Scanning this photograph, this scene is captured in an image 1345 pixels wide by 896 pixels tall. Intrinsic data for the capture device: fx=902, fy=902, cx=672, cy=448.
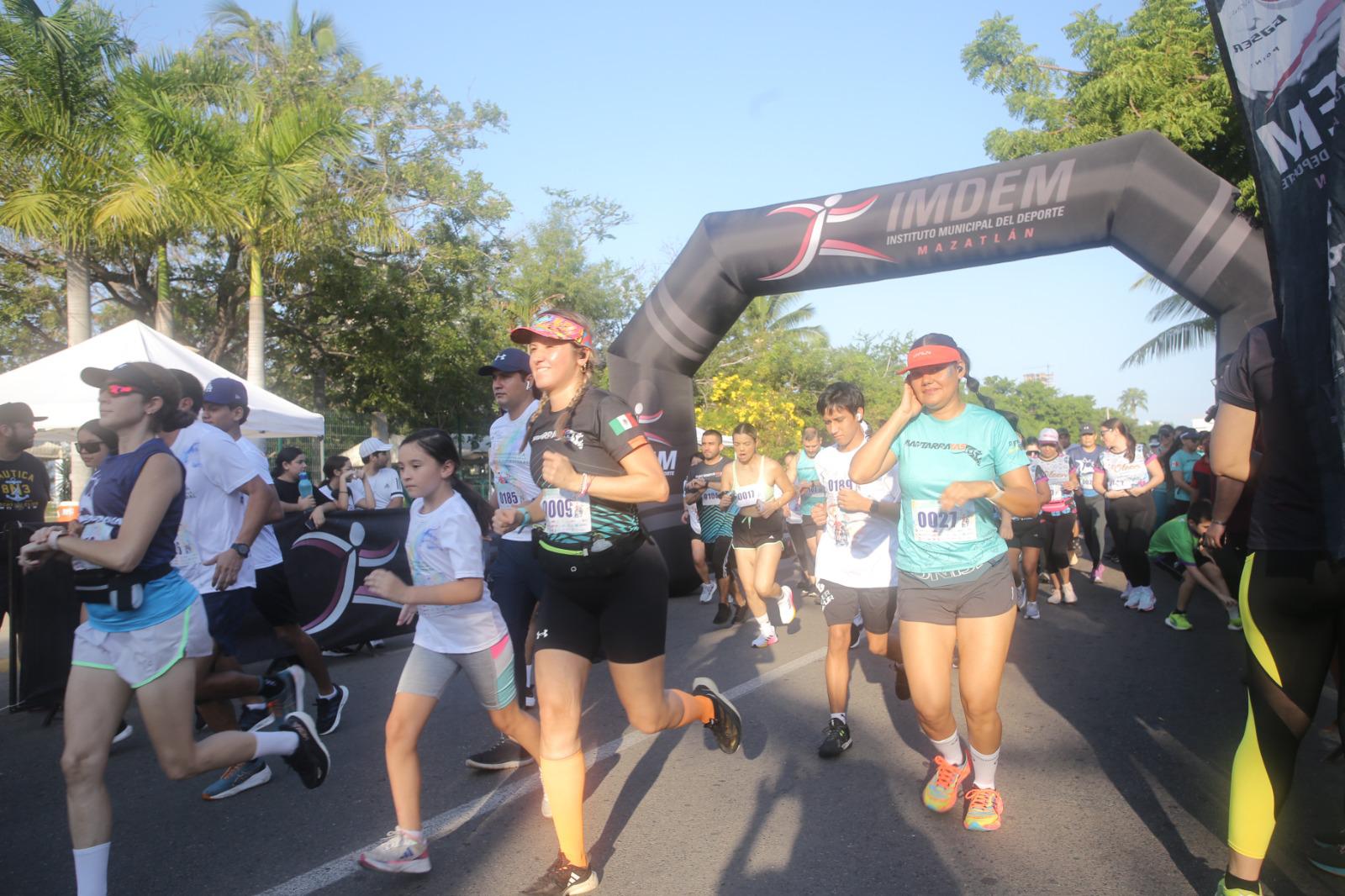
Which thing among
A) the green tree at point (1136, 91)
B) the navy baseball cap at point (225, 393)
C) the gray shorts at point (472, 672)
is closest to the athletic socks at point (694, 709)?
the gray shorts at point (472, 672)

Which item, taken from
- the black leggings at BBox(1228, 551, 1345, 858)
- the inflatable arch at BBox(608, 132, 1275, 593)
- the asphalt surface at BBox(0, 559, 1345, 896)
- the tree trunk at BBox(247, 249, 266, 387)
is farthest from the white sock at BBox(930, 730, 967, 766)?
the tree trunk at BBox(247, 249, 266, 387)

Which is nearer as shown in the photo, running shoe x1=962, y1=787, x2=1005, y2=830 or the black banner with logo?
the black banner with logo

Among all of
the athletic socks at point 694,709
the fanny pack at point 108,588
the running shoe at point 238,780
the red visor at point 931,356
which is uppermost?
the red visor at point 931,356

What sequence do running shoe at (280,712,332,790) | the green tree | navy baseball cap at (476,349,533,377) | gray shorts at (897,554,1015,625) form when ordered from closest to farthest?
gray shorts at (897,554,1015,625)
running shoe at (280,712,332,790)
navy baseball cap at (476,349,533,377)
the green tree

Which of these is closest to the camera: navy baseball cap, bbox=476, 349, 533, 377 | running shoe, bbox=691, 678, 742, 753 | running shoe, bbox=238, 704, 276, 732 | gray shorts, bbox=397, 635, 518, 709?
gray shorts, bbox=397, 635, 518, 709

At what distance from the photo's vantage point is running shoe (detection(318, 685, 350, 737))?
5.39 m

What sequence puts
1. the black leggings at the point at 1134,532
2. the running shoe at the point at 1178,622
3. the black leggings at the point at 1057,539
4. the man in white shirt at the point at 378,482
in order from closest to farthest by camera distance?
the running shoe at the point at 1178,622 → the black leggings at the point at 1134,532 → the black leggings at the point at 1057,539 → the man in white shirt at the point at 378,482

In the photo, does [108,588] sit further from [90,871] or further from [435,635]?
[435,635]

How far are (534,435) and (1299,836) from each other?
11.2 ft

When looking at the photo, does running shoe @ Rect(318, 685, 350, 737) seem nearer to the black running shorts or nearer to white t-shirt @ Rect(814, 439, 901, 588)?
the black running shorts

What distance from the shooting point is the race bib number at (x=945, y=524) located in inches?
150

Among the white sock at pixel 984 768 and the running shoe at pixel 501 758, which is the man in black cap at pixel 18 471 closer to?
the running shoe at pixel 501 758

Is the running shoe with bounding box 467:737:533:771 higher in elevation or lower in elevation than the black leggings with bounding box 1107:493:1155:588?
lower

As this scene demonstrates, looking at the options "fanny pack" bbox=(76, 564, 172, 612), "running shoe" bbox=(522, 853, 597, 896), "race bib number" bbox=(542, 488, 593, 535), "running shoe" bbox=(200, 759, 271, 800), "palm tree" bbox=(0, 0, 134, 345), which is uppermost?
"palm tree" bbox=(0, 0, 134, 345)
